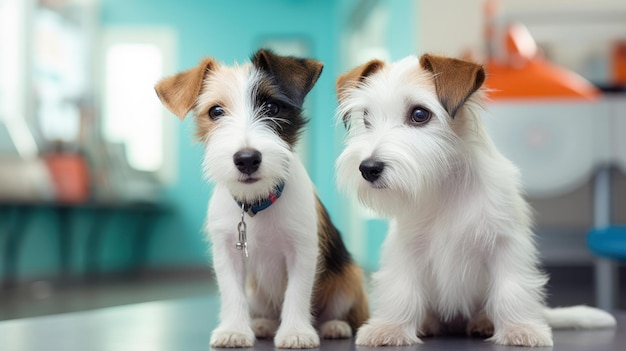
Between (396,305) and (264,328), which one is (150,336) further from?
(396,305)

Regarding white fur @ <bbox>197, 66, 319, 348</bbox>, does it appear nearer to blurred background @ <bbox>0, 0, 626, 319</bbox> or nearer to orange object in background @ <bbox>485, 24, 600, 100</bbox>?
blurred background @ <bbox>0, 0, 626, 319</bbox>

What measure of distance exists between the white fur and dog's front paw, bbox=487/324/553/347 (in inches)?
A: 14.4

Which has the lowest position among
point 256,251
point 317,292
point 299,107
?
point 317,292

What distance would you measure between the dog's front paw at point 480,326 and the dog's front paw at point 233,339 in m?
0.50

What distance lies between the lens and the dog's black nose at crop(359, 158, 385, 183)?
1.41 meters

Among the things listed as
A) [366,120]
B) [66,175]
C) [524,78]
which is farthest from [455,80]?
[66,175]

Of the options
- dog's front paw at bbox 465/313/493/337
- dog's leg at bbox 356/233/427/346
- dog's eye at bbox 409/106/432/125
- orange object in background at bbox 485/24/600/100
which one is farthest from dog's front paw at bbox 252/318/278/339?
orange object in background at bbox 485/24/600/100

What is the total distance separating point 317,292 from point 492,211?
1.40 ft

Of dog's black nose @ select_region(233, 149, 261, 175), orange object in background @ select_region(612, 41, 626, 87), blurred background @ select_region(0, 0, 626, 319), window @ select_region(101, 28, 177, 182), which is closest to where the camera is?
dog's black nose @ select_region(233, 149, 261, 175)

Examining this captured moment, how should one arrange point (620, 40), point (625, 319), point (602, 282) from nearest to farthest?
point (625, 319) → point (602, 282) → point (620, 40)

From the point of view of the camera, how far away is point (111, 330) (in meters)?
1.86

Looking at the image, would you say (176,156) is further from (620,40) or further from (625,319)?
(625,319)

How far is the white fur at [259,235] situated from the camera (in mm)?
1463

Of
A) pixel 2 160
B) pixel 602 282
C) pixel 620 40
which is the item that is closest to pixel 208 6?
pixel 2 160
